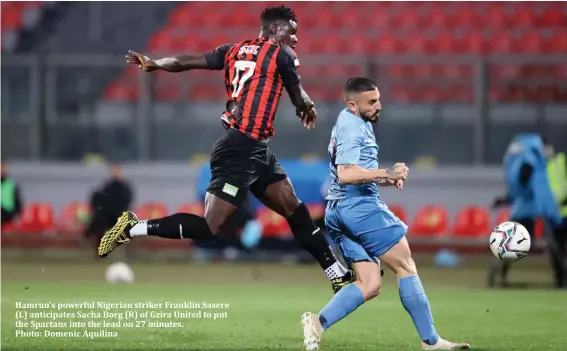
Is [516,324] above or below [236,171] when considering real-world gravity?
below

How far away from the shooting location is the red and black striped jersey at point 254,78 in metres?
8.42

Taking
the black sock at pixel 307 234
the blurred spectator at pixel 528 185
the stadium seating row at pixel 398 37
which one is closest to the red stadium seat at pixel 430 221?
the stadium seating row at pixel 398 37

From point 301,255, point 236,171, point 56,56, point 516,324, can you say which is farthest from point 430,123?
point 236,171

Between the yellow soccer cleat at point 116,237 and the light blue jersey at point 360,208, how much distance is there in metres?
1.90

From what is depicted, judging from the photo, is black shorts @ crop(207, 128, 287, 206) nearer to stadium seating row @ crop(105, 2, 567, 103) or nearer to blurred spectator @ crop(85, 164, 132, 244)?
blurred spectator @ crop(85, 164, 132, 244)

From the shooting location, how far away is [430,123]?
Result: 1809 cm

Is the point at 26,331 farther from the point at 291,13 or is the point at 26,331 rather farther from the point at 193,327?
the point at 291,13

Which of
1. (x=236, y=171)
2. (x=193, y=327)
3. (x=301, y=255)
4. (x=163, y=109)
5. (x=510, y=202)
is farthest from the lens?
(x=163, y=109)

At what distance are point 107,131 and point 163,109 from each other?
3.31 feet

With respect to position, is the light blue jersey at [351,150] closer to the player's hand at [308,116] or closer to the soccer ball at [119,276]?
the player's hand at [308,116]

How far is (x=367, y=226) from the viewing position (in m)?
7.11

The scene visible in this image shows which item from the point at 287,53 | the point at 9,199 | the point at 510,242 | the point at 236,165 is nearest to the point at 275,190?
the point at 236,165

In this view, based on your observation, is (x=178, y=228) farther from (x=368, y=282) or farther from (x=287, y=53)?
(x=368, y=282)

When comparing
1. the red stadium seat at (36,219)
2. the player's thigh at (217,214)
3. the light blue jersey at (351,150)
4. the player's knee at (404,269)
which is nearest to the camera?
the light blue jersey at (351,150)
